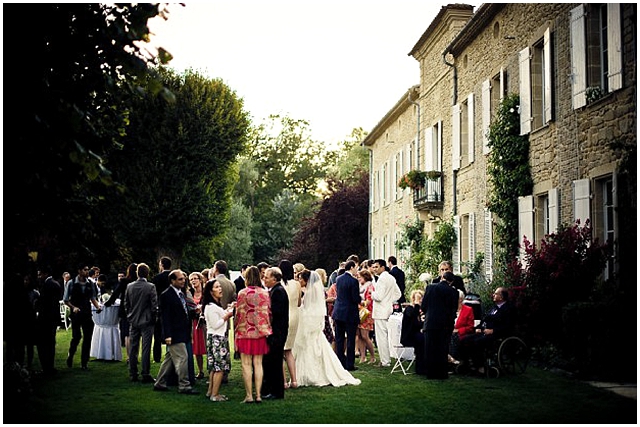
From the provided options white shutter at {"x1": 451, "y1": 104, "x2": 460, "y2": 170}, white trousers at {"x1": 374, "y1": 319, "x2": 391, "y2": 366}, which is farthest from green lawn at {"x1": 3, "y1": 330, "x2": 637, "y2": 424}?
white shutter at {"x1": 451, "y1": 104, "x2": 460, "y2": 170}

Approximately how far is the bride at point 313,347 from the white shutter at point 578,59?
542cm

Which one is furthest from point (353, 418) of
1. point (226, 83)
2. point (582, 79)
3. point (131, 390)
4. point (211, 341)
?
point (226, 83)

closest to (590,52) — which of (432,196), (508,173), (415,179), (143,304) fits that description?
(508,173)

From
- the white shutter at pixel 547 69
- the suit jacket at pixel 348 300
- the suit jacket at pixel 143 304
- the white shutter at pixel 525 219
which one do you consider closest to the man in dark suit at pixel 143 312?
the suit jacket at pixel 143 304

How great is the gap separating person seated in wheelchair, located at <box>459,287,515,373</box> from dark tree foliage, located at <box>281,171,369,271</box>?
30.7 meters

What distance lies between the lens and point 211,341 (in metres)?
11.4

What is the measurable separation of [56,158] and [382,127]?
1119 inches

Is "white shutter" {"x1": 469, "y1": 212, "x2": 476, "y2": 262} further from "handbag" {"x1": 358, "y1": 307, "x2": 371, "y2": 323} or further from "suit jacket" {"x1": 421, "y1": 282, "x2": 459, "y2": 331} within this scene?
"suit jacket" {"x1": 421, "y1": 282, "x2": 459, "y2": 331}

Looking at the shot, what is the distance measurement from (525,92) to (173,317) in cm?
914

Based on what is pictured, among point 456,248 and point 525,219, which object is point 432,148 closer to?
point 456,248

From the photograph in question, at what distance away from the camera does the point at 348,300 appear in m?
14.9

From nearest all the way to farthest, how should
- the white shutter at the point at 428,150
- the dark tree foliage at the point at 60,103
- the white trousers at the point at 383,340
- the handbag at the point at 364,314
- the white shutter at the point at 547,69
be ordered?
the dark tree foliage at the point at 60,103, the white trousers at the point at 383,340, the handbag at the point at 364,314, the white shutter at the point at 547,69, the white shutter at the point at 428,150

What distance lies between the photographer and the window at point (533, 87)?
17.1 meters

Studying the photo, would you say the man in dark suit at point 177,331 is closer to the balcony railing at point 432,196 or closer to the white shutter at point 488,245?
the white shutter at point 488,245
